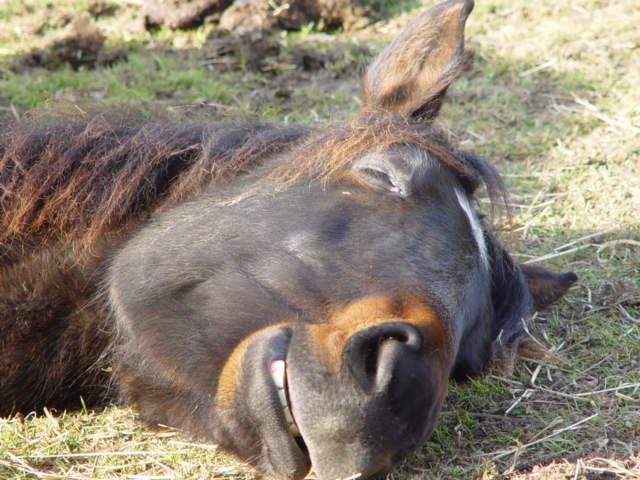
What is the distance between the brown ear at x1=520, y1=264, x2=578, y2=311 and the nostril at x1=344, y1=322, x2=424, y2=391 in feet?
5.30

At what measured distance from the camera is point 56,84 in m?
6.07

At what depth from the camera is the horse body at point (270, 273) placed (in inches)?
84.4

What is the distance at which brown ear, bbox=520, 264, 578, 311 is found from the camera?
11.7 ft

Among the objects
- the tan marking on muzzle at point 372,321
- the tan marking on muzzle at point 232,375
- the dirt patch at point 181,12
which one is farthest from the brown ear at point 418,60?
the dirt patch at point 181,12

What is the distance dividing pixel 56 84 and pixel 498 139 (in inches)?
136

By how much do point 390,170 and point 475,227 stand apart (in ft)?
1.26

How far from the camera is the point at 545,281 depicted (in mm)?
3588

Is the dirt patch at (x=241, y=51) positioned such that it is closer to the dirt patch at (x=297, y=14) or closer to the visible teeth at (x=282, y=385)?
the dirt patch at (x=297, y=14)

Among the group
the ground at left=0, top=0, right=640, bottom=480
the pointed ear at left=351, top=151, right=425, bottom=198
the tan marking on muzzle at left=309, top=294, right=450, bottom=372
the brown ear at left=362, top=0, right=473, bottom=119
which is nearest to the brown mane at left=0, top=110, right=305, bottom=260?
the brown ear at left=362, top=0, right=473, bottom=119

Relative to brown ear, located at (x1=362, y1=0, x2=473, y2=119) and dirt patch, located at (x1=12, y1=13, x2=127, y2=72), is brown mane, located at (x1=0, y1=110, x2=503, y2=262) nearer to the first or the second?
brown ear, located at (x1=362, y1=0, x2=473, y2=119)

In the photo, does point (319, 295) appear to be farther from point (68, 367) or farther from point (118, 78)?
point (118, 78)

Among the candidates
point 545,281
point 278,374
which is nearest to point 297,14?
point 545,281

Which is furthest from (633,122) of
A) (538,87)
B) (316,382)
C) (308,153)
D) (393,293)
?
(316,382)

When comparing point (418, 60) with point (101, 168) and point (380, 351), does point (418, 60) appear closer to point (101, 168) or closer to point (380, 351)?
point (101, 168)
